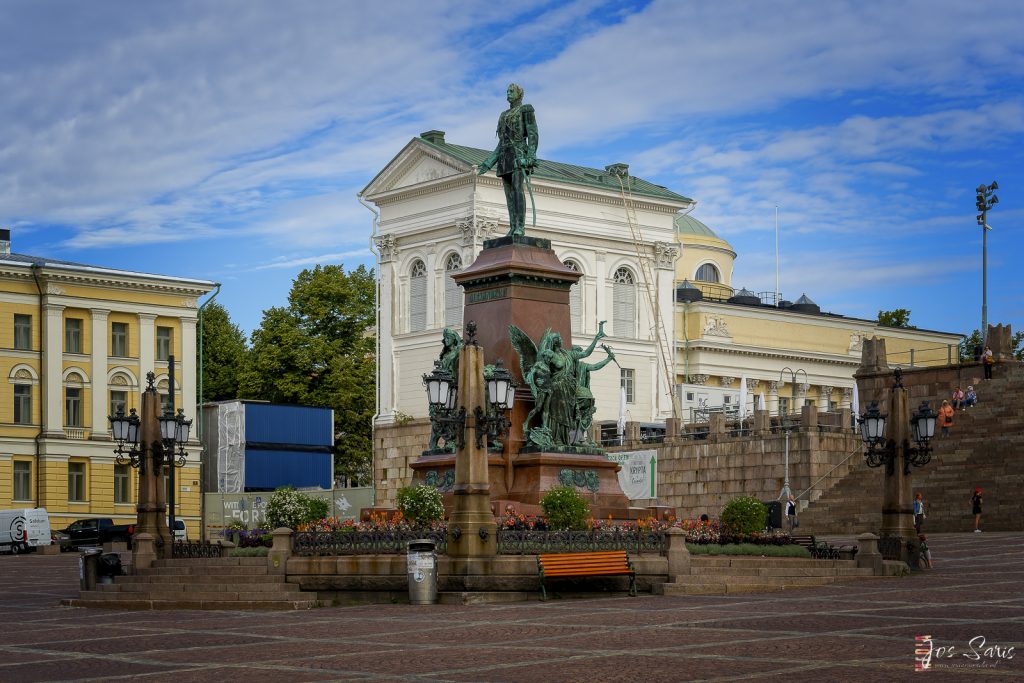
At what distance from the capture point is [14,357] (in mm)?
72875

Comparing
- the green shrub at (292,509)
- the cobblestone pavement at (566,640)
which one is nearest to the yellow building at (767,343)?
the green shrub at (292,509)

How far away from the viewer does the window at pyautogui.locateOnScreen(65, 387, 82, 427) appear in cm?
7431

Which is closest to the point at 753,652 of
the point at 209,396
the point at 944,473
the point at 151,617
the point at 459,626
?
the point at 459,626

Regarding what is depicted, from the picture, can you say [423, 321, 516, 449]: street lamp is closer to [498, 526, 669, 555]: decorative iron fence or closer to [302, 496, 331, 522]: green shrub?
[498, 526, 669, 555]: decorative iron fence

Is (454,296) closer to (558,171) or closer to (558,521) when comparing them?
(558,171)

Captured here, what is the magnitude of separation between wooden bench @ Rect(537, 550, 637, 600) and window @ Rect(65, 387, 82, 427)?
174ft

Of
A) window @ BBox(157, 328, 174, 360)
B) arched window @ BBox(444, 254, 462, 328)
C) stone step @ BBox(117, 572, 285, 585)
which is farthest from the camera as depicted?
arched window @ BBox(444, 254, 462, 328)

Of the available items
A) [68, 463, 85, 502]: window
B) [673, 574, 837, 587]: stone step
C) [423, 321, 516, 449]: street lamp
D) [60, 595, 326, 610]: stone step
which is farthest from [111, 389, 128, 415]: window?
[673, 574, 837, 587]: stone step

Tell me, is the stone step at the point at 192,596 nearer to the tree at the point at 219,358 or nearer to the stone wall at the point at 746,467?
the stone wall at the point at 746,467

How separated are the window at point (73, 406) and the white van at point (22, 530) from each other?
40.2 ft

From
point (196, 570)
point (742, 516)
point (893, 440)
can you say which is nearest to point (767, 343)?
point (893, 440)

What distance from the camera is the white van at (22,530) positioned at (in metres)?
61.7

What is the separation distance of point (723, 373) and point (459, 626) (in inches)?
2876

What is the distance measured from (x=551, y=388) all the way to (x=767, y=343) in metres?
68.9
